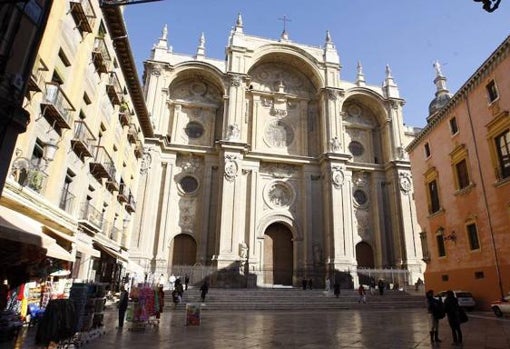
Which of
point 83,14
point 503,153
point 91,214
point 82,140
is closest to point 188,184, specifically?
point 91,214

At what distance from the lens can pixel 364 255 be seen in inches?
1184

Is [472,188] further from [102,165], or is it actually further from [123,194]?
[123,194]

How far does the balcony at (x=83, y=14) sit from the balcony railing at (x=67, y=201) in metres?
6.19

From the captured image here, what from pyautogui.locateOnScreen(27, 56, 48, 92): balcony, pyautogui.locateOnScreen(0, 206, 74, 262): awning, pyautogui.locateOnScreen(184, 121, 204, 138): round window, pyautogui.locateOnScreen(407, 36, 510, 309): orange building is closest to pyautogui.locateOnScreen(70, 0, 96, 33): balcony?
pyautogui.locateOnScreen(27, 56, 48, 92): balcony

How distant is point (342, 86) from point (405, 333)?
27879 mm

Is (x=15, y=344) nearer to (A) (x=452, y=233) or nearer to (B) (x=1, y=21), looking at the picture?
(B) (x=1, y=21)

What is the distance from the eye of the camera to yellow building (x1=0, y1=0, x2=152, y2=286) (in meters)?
9.68

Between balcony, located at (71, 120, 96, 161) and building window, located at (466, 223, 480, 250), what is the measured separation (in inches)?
702

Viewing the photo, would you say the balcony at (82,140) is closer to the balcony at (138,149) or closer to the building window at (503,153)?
the balcony at (138,149)

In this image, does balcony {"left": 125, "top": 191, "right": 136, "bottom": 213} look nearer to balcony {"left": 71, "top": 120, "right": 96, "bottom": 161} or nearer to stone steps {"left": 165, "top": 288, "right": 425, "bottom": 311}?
stone steps {"left": 165, "top": 288, "right": 425, "bottom": 311}

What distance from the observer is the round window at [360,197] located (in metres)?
31.5

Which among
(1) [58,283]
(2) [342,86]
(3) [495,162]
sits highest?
(2) [342,86]

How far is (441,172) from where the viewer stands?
19891 mm

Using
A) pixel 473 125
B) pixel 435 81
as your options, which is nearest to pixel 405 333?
pixel 473 125
